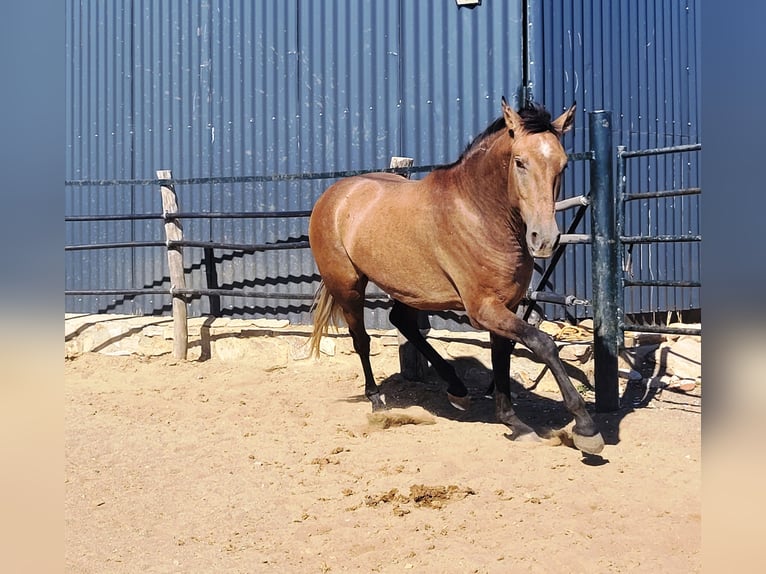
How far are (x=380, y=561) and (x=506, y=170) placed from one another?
7.77 feet

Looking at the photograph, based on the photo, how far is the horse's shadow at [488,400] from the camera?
503cm

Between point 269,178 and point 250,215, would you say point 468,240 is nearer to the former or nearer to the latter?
point 269,178

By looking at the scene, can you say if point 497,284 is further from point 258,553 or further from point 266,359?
point 266,359

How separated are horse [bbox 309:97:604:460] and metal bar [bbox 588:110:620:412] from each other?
1.26 ft

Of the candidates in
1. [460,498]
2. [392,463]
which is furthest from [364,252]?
[460,498]

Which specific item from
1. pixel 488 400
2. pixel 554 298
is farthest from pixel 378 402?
pixel 554 298

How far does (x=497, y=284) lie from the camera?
453cm

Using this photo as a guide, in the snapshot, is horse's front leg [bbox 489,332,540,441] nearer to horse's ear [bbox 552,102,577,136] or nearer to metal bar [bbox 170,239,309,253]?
horse's ear [bbox 552,102,577,136]

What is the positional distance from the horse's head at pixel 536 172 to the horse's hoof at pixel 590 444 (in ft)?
3.21

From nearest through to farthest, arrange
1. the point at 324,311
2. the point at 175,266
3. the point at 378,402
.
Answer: the point at 378,402 → the point at 324,311 → the point at 175,266

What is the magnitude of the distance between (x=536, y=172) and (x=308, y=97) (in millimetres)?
4074

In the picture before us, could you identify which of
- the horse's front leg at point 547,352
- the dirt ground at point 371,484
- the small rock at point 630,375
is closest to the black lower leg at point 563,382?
the horse's front leg at point 547,352

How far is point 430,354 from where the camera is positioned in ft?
18.5

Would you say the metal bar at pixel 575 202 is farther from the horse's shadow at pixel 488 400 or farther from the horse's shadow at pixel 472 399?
the horse's shadow at pixel 472 399
